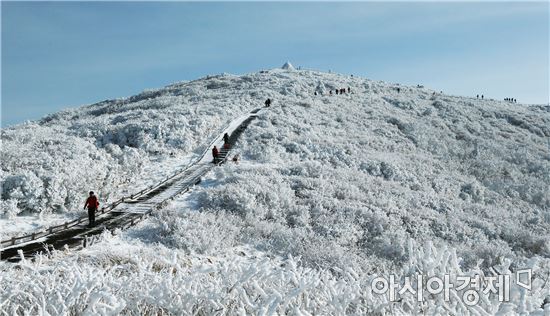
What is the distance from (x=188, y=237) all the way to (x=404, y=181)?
18589 millimetres

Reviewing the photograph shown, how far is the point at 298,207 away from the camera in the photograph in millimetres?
18641

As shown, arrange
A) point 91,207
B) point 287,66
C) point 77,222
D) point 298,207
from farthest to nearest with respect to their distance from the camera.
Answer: point 287,66
point 298,207
point 77,222
point 91,207

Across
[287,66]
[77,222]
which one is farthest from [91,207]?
[287,66]

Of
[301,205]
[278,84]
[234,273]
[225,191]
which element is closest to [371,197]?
[301,205]

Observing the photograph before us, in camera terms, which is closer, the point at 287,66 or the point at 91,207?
the point at 91,207

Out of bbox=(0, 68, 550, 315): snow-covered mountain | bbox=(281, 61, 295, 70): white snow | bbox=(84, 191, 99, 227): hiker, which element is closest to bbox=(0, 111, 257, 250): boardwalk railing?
bbox=(84, 191, 99, 227): hiker

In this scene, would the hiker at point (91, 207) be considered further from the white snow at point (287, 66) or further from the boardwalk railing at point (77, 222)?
the white snow at point (287, 66)

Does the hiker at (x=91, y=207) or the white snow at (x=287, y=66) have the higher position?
the white snow at (x=287, y=66)

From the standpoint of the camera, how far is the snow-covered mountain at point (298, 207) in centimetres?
512

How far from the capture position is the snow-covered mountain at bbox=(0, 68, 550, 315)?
16.8 feet

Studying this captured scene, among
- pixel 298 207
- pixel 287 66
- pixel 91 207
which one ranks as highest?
pixel 287 66

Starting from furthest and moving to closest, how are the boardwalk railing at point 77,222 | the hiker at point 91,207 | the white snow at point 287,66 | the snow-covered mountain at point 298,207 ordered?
the white snow at point 287,66 → the hiker at point 91,207 → the boardwalk railing at point 77,222 → the snow-covered mountain at point 298,207

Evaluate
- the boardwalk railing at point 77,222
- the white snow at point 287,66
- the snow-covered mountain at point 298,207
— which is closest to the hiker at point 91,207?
the boardwalk railing at point 77,222

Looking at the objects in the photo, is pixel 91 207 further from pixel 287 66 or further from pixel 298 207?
pixel 287 66
